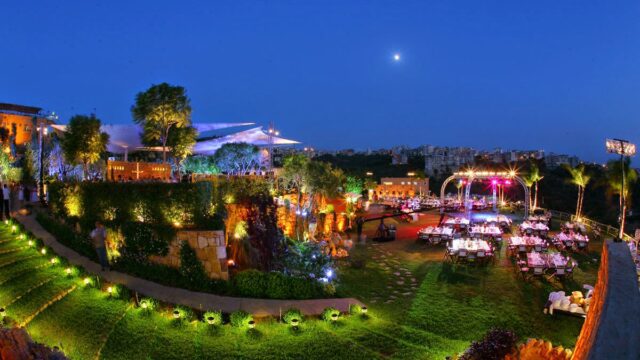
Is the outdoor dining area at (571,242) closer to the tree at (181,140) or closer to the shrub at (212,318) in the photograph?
the shrub at (212,318)

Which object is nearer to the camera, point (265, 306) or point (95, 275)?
point (265, 306)

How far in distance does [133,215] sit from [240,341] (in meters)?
5.59

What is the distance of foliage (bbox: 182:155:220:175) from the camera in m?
22.0

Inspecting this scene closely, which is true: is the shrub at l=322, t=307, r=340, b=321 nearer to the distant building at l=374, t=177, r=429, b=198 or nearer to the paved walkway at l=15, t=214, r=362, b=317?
the paved walkway at l=15, t=214, r=362, b=317

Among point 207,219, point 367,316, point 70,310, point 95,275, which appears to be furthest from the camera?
point 207,219

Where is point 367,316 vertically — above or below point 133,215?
below

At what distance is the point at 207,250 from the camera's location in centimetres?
1060

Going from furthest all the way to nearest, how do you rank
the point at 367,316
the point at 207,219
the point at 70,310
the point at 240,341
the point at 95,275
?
the point at 207,219 < the point at 95,275 < the point at 367,316 < the point at 70,310 < the point at 240,341

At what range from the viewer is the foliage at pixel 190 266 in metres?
10.3

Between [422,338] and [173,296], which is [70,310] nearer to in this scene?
[173,296]

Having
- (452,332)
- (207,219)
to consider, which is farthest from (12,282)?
(452,332)

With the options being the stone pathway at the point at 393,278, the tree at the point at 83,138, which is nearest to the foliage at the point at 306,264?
the stone pathway at the point at 393,278

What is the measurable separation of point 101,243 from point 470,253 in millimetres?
10786

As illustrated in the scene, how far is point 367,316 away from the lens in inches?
359
